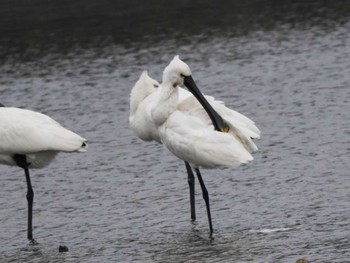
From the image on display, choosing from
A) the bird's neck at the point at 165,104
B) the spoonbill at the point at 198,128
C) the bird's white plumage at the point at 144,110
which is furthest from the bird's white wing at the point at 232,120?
the bird's white plumage at the point at 144,110

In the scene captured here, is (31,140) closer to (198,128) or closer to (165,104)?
(165,104)

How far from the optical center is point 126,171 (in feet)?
44.9

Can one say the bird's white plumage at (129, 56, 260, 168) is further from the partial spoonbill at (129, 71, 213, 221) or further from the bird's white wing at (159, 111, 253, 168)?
the partial spoonbill at (129, 71, 213, 221)

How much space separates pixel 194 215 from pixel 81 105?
266 inches

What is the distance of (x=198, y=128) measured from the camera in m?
10.8

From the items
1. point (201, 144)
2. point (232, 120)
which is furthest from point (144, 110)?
point (201, 144)

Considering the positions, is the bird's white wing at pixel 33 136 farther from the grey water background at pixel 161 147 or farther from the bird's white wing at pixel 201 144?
the bird's white wing at pixel 201 144

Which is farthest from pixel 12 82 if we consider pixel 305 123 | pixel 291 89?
pixel 305 123

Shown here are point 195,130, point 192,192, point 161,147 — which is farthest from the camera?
point 161,147

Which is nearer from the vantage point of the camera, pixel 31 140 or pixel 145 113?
pixel 31 140

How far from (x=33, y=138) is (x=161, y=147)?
3784 mm

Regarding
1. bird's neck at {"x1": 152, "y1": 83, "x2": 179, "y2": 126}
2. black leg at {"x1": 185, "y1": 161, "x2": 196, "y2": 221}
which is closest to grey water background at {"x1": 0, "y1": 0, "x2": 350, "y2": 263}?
black leg at {"x1": 185, "y1": 161, "x2": 196, "y2": 221}

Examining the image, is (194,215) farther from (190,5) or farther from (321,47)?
(190,5)

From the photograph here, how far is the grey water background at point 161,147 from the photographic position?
34.9 ft
